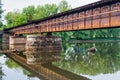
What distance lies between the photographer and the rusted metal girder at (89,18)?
92.0 feet

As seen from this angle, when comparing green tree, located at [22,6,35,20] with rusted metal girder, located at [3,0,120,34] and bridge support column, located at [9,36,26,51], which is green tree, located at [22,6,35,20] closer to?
bridge support column, located at [9,36,26,51]

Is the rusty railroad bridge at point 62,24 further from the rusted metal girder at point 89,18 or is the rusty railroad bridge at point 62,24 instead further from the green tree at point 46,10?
Answer: the green tree at point 46,10

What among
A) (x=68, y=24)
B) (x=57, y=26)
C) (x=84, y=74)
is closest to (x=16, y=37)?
A: (x=57, y=26)

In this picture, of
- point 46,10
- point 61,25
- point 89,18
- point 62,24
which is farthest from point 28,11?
point 89,18

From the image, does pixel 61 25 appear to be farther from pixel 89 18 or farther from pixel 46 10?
pixel 46 10

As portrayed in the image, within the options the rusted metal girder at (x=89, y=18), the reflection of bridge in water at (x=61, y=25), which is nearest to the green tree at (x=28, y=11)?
the reflection of bridge in water at (x=61, y=25)

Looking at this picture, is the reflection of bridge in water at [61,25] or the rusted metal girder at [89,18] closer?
the rusted metal girder at [89,18]

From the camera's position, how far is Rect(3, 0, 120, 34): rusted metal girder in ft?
92.0

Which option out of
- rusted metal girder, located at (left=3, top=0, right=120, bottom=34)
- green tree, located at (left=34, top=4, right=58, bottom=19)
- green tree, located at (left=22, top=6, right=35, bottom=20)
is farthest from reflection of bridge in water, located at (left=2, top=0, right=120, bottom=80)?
green tree, located at (left=22, top=6, right=35, bottom=20)

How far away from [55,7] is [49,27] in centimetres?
8117

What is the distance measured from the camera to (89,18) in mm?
33469

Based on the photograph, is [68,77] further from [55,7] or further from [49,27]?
[55,7]

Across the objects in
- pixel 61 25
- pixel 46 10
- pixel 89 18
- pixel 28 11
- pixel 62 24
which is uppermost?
pixel 28 11

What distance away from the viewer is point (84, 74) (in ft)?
100
